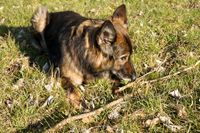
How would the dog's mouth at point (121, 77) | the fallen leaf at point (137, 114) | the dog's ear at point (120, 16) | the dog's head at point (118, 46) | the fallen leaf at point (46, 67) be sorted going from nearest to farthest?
the fallen leaf at point (137, 114)
the dog's head at point (118, 46)
the dog's mouth at point (121, 77)
the dog's ear at point (120, 16)
the fallen leaf at point (46, 67)

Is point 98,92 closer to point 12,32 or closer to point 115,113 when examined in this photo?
point 115,113

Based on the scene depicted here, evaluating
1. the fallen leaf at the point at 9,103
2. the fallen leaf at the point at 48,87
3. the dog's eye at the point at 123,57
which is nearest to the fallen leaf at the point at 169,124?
the dog's eye at the point at 123,57

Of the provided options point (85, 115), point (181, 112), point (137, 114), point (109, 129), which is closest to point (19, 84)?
point (85, 115)

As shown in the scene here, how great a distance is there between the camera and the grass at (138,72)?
433cm

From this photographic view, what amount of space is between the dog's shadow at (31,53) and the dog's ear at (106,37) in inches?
38.5

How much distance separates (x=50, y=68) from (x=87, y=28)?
88 centimetres

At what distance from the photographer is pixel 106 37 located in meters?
4.51

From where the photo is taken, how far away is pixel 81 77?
16.9ft

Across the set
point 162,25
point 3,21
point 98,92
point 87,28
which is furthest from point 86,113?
point 3,21

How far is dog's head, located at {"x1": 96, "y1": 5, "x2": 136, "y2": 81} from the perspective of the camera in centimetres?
446

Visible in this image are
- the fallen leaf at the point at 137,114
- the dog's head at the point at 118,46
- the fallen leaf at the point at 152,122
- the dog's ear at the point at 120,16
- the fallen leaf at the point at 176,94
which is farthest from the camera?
the dog's ear at the point at 120,16

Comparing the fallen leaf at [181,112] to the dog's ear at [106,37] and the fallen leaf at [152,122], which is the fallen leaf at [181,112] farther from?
the dog's ear at [106,37]

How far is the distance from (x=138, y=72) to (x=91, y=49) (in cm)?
89

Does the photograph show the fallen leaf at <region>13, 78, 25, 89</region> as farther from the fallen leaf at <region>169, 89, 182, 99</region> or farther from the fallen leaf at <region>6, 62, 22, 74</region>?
the fallen leaf at <region>169, 89, 182, 99</region>
